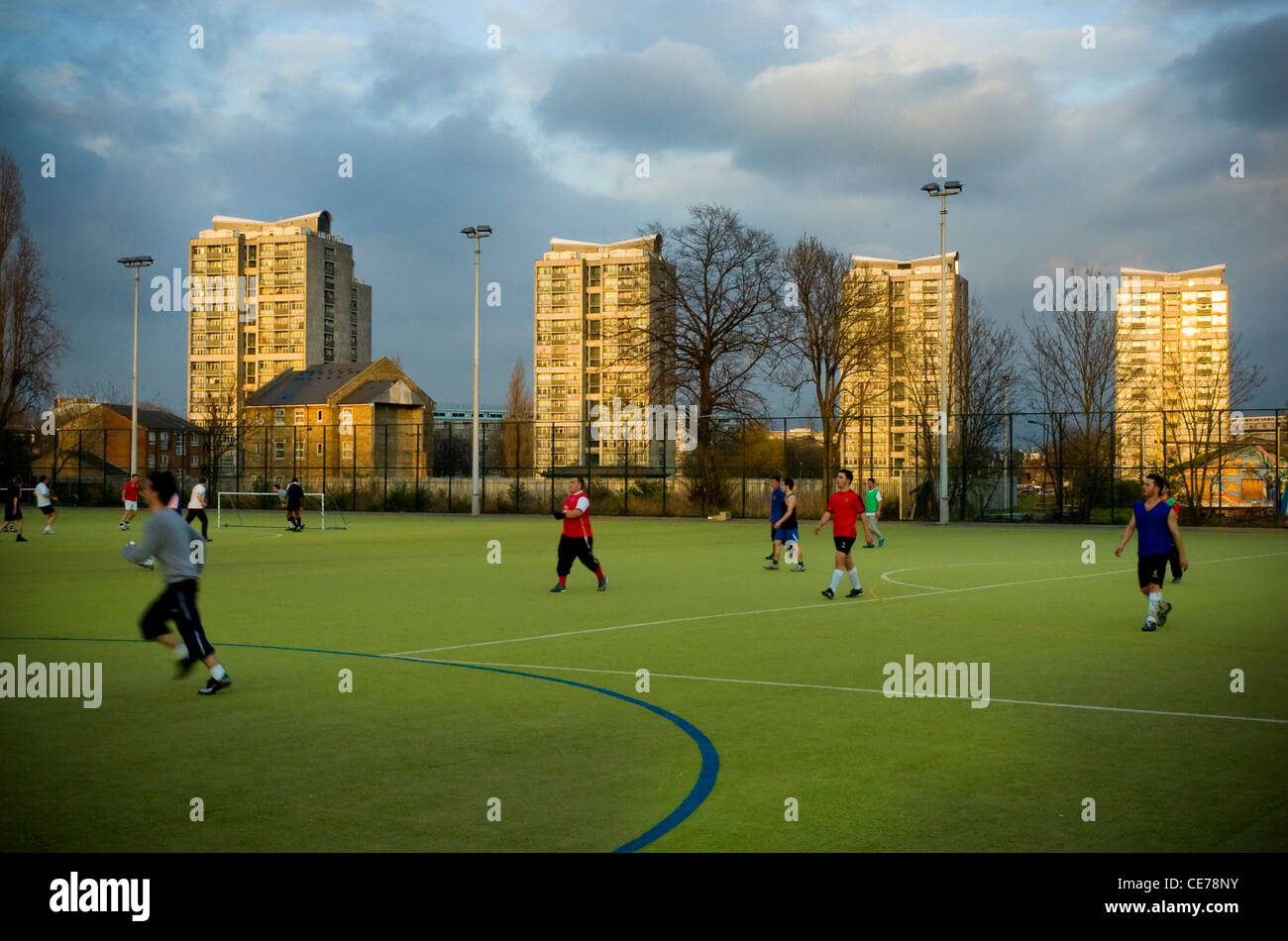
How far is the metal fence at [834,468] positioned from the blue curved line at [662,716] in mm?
28199

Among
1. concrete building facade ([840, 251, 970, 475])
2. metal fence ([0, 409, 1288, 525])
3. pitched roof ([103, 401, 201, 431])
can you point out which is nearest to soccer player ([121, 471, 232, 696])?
metal fence ([0, 409, 1288, 525])

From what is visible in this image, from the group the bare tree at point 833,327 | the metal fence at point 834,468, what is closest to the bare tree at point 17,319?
the metal fence at point 834,468

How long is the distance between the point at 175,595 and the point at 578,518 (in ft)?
28.1

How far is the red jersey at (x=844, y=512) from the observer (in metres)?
16.6

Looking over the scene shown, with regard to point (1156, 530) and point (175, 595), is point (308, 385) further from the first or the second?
point (175, 595)

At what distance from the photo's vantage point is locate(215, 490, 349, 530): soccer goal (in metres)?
41.6

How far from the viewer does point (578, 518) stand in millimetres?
17188

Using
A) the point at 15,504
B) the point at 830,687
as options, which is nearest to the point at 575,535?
the point at 830,687

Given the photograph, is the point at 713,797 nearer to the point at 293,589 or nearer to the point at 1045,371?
the point at 293,589

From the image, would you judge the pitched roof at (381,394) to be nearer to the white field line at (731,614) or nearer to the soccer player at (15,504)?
the soccer player at (15,504)

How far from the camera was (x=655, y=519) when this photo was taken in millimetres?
48094

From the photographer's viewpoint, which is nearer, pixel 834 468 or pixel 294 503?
pixel 294 503

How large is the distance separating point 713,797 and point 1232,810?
280 cm
